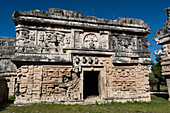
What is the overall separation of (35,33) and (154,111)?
738 centimetres

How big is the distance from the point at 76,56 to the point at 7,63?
7472 mm

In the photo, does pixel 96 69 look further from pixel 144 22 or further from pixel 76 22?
pixel 144 22

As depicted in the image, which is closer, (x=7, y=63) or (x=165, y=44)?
(x=165, y=44)

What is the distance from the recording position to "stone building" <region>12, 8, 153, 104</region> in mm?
7523

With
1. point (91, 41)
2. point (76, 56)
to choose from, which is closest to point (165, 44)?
point (91, 41)

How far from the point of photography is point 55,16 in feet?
27.2

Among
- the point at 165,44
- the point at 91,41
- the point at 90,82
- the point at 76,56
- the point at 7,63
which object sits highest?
the point at 91,41

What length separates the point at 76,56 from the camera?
27.2 feet

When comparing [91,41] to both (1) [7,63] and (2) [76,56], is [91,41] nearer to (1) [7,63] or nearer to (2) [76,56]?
(2) [76,56]

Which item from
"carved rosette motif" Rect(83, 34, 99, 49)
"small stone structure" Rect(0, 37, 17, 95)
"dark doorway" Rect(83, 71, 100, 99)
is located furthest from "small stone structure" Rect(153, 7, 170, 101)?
"small stone structure" Rect(0, 37, 17, 95)

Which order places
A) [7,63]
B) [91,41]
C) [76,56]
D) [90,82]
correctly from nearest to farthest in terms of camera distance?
[76,56] < [91,41] < [90,82] < [7,63]

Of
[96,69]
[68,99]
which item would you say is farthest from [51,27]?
[68,99]

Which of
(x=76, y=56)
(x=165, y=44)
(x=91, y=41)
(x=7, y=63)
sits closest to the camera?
(x=76, y=56)

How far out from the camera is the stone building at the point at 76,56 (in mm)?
7523
